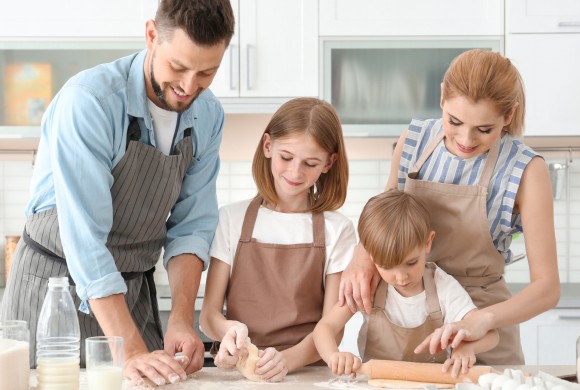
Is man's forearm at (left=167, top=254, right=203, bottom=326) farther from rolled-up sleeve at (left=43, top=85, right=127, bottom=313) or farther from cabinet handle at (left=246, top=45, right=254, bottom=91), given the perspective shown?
cabinet handle at (left=246, top=45, right=254, bottom=91)

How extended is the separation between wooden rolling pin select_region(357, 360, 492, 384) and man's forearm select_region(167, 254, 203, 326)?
18.9 inches

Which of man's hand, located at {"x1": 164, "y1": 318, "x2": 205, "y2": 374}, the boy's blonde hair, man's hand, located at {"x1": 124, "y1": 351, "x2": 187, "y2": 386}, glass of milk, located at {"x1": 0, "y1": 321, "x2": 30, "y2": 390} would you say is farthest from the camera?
the boy's blonde hair

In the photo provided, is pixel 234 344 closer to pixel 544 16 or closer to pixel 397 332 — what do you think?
pixel 397 332

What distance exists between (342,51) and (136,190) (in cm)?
185

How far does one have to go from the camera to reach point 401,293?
6.91 feet

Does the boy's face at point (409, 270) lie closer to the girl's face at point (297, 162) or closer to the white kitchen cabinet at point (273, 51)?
the girl's face at point (297, 162)

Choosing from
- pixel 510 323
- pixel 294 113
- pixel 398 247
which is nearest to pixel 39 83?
pixel 294 113

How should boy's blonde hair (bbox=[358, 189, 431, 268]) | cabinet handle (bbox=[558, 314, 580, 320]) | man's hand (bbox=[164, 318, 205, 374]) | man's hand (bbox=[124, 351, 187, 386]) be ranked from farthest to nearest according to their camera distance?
cabinet handle (bbox=[558, 314, 580, 320]), boy's blonde hair (bbox=[358, 189, 431, 268]), man's hand (bbox=[164, 318, 205, 374]), man's hand (bbox=[124, 351, 187, 386])

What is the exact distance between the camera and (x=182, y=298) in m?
2.06

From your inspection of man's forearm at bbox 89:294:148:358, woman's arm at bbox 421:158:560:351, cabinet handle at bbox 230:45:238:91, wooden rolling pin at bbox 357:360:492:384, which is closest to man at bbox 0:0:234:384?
man's forearm at bbox 89:294:148:358

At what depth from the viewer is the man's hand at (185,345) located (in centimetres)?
189

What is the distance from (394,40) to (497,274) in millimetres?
1705

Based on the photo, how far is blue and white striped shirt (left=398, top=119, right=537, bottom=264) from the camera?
208cm

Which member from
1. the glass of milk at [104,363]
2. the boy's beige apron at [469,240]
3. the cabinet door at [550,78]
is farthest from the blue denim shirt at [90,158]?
the cabinet door at [550,78]
